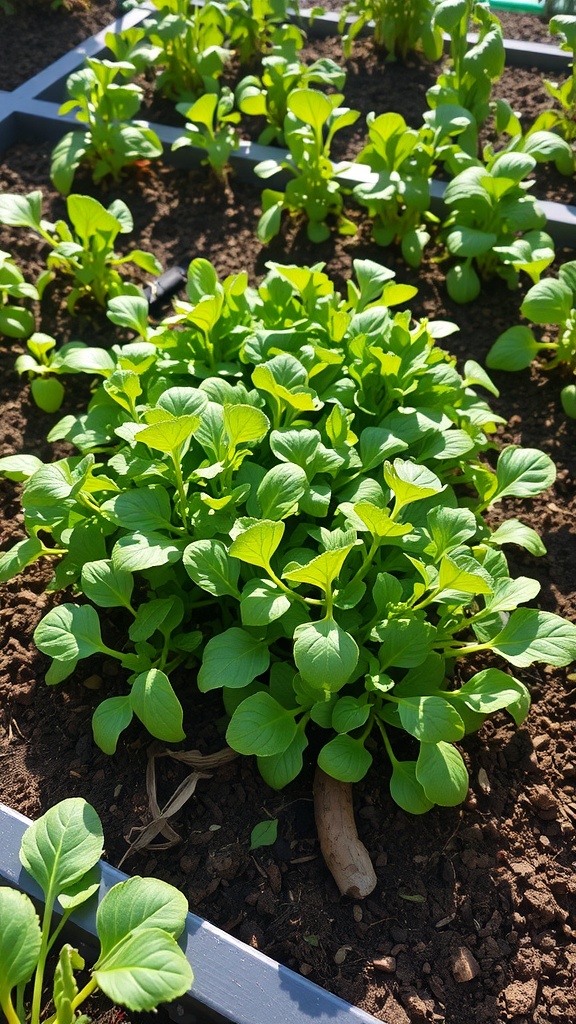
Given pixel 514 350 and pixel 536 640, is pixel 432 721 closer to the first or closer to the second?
pixel 536 640

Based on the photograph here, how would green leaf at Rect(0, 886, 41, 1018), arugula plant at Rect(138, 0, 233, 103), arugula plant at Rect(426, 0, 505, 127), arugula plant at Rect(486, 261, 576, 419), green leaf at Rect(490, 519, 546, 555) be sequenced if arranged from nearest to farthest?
green leaf at Rect(0, 886, 41, 1018) < green leaf at Rect(490, 519, 546, 555) < arugula plant at Rect(486, 261, 576, 419) < arugula plant at Rect(426, 0, 505, 127) < arugula plant at Rect(138, 0, 233, 103)

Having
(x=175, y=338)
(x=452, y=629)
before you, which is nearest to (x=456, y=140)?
(x=175, y=338)

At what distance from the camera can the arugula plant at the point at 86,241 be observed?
2146 mm

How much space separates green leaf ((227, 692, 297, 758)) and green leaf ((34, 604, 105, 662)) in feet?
1.02

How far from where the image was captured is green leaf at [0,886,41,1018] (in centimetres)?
116

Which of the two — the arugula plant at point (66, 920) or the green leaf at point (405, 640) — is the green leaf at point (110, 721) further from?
the green leaf at point (405, 640)

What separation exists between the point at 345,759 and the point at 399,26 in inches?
117

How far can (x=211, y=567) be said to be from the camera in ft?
4.63

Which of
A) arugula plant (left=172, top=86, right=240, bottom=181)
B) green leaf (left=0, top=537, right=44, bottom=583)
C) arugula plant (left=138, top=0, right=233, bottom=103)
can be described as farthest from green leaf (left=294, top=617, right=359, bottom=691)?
arugula plant (left=138, top=0, right=233, bottom=103)

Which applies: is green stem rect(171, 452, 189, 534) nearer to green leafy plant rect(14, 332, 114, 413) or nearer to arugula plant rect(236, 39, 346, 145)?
green leafy plant rect(14, 332, 114, 413)

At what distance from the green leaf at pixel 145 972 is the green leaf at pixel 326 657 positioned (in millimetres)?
427

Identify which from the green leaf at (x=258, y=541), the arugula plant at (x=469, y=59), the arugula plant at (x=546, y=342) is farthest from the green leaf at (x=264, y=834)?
the arugula plant at (x=469, y=59)

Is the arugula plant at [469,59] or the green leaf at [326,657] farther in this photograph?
the arugula plant at [469,59]

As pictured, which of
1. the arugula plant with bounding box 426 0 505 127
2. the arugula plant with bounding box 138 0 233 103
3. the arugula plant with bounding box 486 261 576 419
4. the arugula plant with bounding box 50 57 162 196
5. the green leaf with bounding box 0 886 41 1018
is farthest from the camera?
the arugula plant with bounding box 138 0 233 103
